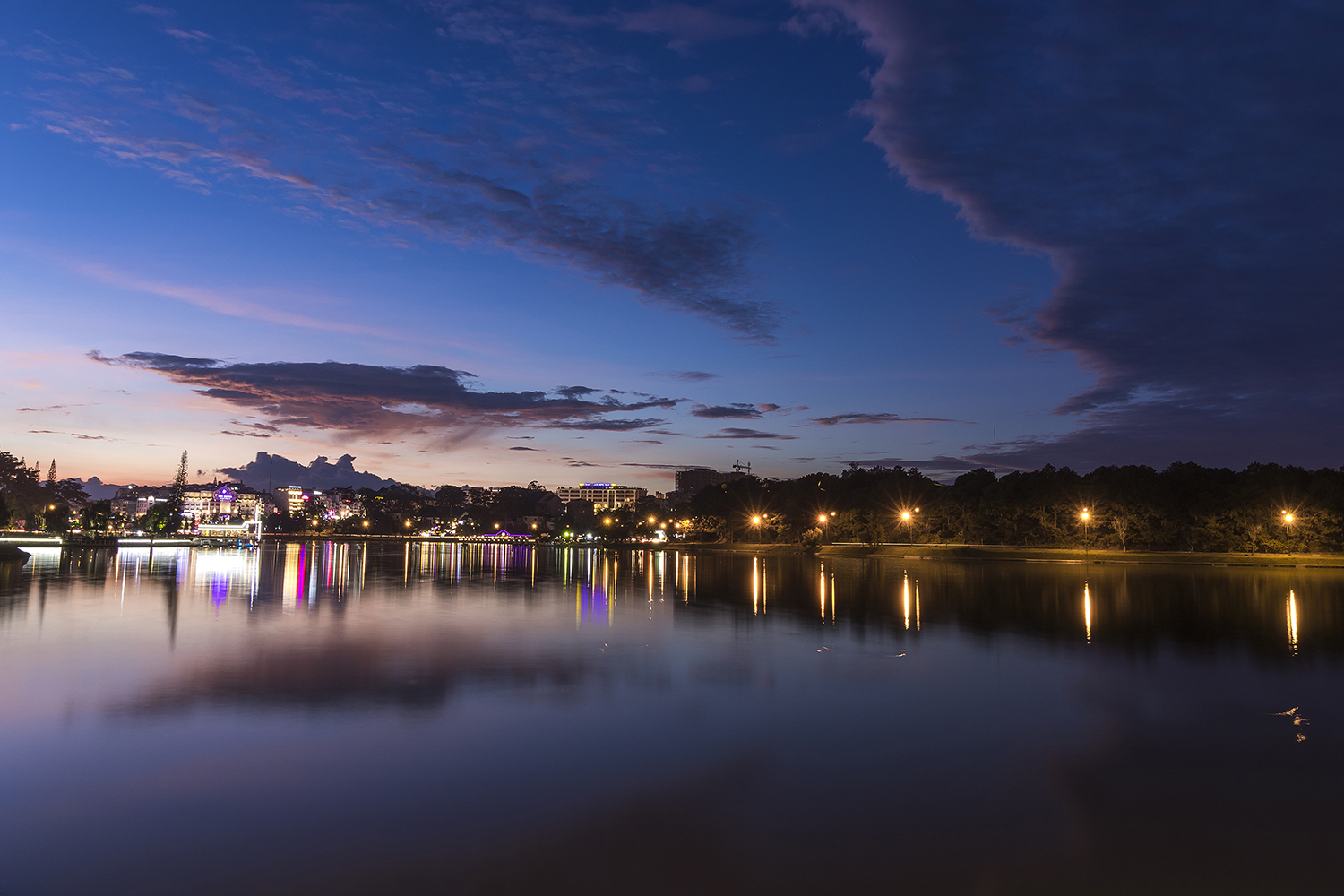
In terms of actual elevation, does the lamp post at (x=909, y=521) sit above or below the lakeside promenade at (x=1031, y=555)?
above

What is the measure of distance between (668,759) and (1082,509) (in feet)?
235

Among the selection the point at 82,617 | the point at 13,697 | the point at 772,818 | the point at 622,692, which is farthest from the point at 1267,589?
the point at 82,617

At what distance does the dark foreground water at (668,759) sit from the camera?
6.76m

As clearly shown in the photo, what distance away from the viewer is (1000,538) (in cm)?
8031

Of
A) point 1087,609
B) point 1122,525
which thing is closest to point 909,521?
point 1122,525

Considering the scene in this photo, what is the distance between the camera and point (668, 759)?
32.2 ft

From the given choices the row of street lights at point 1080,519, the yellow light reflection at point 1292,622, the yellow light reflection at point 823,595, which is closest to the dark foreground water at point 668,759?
the yellow light reflection at point 1292,622

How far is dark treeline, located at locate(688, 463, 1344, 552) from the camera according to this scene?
196ft

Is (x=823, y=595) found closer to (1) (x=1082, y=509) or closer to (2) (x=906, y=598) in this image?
(2) (x=906, y=598)

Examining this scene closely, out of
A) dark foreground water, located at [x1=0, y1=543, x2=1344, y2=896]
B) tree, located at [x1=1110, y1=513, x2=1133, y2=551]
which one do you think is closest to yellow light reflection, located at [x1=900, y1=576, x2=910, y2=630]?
dark foreground water, located at [x1=0, y1=543, x2=1344, y2=896]

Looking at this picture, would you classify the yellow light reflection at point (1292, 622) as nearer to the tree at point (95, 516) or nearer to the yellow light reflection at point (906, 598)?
the yellow light reflection at point (906, 598)

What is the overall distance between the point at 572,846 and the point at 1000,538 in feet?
267

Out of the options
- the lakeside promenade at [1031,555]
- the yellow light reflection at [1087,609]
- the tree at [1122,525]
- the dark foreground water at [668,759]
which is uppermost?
the tree at [1122,525]

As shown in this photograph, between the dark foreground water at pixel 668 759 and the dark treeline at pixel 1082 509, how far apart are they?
4788 cm
